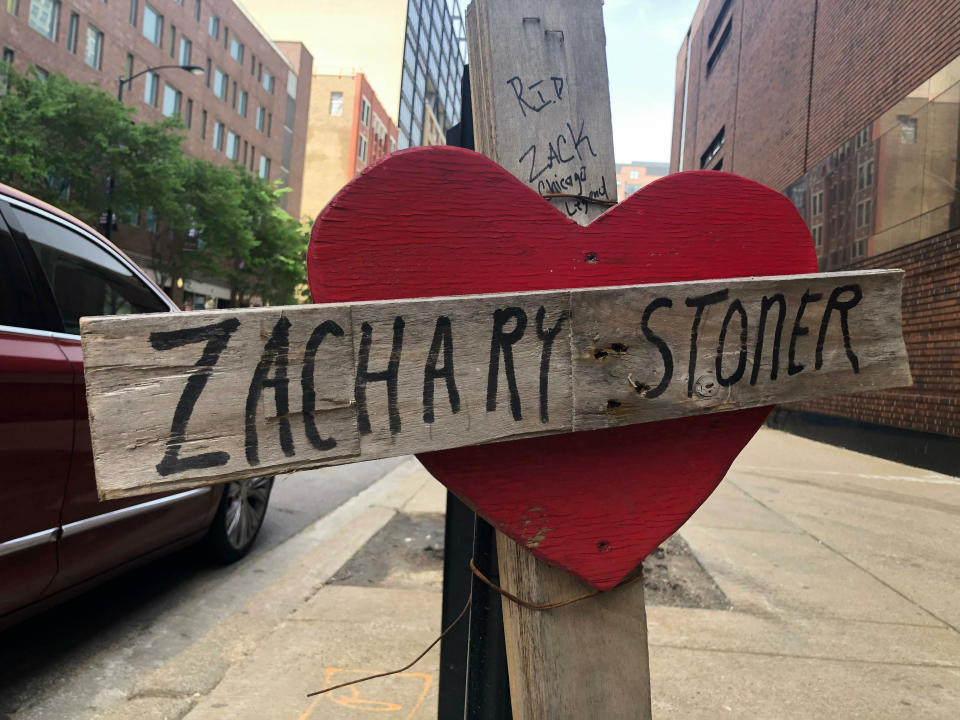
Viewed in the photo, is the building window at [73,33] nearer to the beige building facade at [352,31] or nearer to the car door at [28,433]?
the car door at [28,433]

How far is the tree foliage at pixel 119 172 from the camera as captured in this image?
62.9 feet

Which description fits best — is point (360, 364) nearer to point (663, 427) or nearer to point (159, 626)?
point (663, 427)

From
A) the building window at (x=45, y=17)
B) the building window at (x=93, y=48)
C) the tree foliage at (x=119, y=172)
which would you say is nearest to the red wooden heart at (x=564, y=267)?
the tree foliage at (x=119, y=172)

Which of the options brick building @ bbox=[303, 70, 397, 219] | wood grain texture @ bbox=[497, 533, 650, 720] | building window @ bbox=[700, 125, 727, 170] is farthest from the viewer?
brick building @ bbox=[303, 70, 397, 219]

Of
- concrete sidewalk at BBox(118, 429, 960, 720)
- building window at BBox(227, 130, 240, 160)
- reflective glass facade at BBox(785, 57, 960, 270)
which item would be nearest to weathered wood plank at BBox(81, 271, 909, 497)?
concrete sidewalk at BBox(118, 429, 960, 720)

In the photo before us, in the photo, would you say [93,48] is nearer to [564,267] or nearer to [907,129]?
[907,129]

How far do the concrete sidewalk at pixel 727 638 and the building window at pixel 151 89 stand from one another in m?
32.1

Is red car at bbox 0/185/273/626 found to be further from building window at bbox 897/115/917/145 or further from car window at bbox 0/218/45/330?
building window at bbox 897/115/917/145

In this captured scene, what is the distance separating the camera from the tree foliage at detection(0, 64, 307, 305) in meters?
19.2

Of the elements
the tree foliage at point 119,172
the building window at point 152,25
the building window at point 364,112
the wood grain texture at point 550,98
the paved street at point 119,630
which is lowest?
the paved street at point 119,630

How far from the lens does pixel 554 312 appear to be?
3.27ft

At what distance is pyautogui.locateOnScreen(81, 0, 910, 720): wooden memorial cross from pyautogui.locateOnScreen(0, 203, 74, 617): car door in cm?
202

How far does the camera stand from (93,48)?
2814cm

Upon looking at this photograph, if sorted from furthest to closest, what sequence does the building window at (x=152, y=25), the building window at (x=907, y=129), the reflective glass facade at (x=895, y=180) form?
the building window at (x=152, y=25), the building window at (x=907, y=129), the reflective glass facade at (x=895, y=180)
